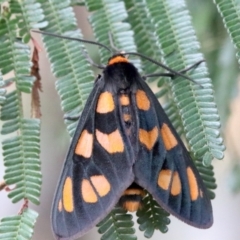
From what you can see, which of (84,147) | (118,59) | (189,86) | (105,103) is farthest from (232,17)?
(84,147)

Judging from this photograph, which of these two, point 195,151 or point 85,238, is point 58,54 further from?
point 85,238

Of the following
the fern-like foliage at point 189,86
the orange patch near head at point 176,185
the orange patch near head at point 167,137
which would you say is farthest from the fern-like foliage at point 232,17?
the orange patch near head at point 176,185

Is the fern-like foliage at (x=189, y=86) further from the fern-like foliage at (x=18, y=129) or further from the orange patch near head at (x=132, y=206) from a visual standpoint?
the fern-like foliage at (x=18, y=129)

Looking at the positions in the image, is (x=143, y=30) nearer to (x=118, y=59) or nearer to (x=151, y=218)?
(x=118, y=59)

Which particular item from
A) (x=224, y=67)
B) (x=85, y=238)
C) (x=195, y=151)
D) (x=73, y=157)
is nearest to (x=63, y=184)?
(x=73, y=157)

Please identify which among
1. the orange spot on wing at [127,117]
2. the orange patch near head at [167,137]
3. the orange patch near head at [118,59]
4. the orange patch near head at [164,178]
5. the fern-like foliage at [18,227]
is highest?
the orange patch near head at [118,59]

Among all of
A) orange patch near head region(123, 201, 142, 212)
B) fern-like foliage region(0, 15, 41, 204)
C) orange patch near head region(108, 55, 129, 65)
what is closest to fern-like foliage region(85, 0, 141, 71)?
orange patch near head region(108, 55, 129, 65)
